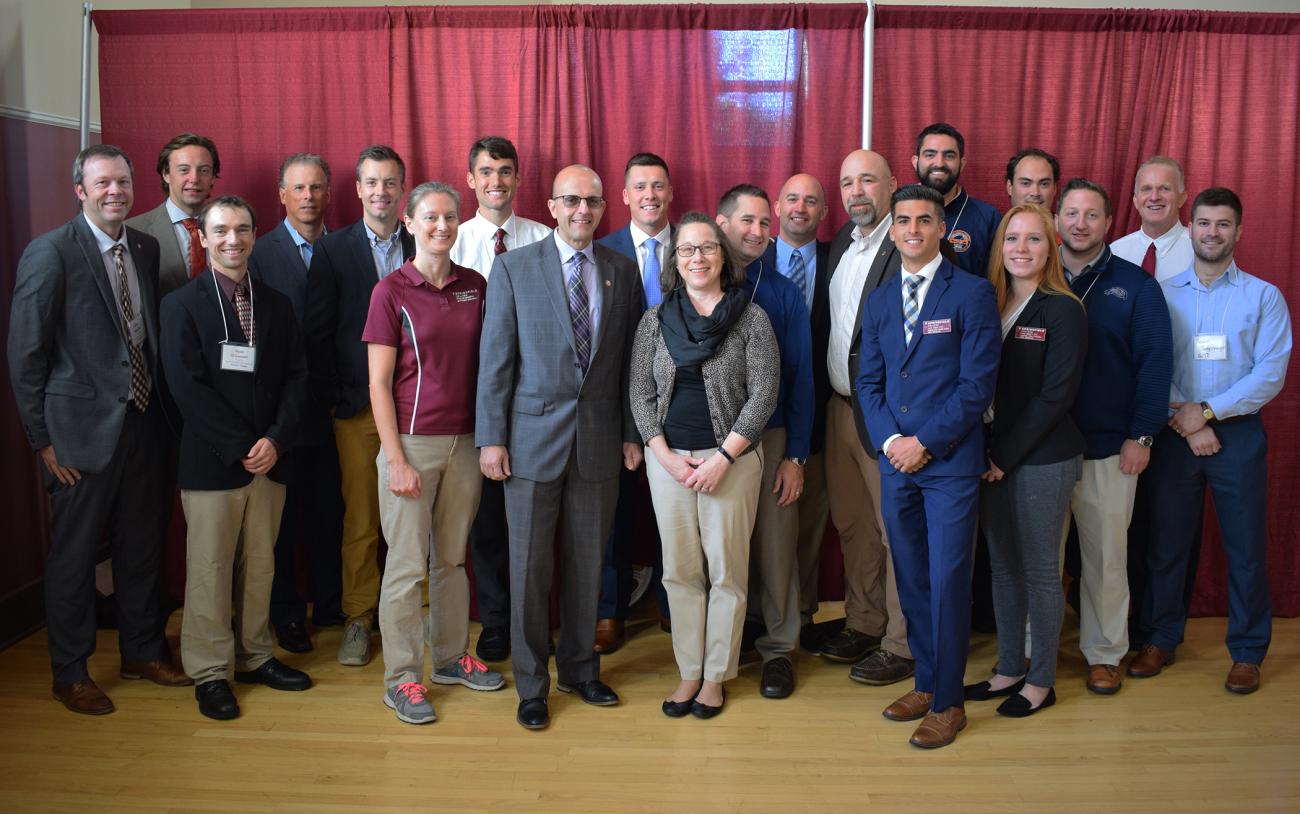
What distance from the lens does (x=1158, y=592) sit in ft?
12.4

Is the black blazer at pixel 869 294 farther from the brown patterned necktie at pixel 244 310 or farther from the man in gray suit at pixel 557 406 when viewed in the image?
Answer: the brown patterned necktie at pixel 244 310

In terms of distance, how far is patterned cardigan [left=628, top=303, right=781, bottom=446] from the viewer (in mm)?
3164

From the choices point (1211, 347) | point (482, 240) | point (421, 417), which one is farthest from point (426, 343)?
point (1211, 347)

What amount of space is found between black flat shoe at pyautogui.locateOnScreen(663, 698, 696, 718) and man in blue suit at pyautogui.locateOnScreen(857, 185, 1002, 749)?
752 millimetres

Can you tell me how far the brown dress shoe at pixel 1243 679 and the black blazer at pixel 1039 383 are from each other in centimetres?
116

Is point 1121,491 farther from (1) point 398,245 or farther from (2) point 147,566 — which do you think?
(2) point 147,566

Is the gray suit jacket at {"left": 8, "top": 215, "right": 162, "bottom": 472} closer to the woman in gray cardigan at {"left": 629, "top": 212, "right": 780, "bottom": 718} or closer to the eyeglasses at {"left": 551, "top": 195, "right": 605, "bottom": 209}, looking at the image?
the eyeglasses at {"left": 551, "top": 195, "right": 605, "bottom": 209}

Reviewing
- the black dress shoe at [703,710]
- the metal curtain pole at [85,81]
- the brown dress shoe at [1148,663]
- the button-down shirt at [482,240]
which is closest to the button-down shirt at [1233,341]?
the brown dress shoe at [1148,663]

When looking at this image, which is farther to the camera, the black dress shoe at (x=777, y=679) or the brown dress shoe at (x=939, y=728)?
the black dress shoe at (x=777, y=679)

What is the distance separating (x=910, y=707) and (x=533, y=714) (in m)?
1.26

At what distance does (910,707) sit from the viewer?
3.35 meters

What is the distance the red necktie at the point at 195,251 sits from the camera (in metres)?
3.84

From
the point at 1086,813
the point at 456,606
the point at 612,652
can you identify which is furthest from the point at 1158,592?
the point at 456,606

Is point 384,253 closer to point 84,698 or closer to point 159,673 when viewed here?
point 159,673
